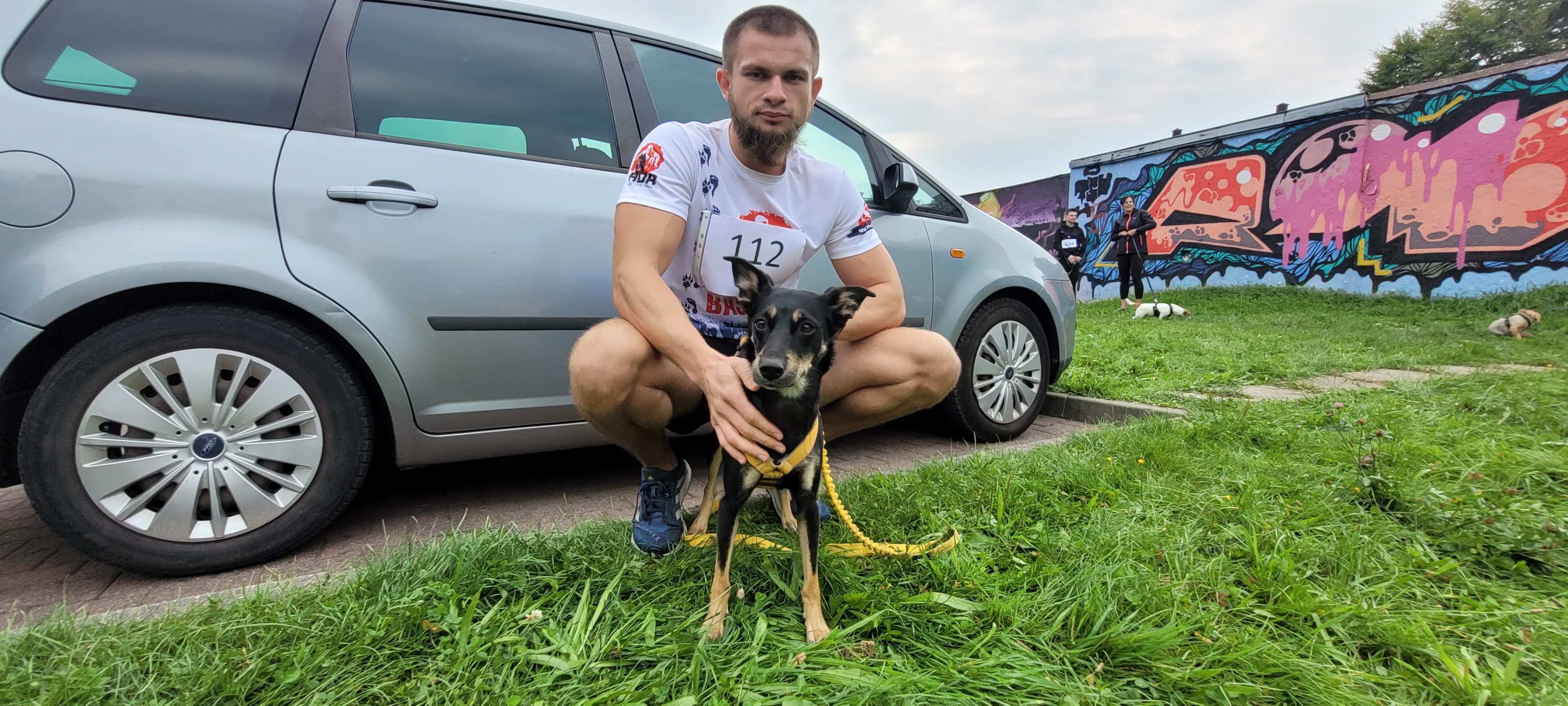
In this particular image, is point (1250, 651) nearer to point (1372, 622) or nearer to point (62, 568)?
point (1372, 622)

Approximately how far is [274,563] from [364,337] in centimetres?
78

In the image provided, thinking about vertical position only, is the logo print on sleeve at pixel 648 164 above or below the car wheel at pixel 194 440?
above

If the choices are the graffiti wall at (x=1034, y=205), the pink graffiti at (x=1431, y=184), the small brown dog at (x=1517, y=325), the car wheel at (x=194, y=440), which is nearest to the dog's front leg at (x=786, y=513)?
the car wheel at (x=194, y=440)

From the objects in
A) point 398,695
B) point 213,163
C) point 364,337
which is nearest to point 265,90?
point 213,163

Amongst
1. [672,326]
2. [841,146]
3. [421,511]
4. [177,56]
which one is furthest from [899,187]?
[177,56]

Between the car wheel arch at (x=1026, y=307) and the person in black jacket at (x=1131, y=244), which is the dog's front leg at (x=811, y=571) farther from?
the person in black jacket at (x=1131, y=244)

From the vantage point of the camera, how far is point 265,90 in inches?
80.1

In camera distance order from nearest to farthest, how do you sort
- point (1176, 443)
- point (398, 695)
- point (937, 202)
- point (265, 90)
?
point (398, 695), point (265, 90), point (1176, 443), point (937, 202)

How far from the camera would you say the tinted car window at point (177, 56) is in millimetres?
1782

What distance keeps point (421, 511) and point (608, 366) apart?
49.3 inches

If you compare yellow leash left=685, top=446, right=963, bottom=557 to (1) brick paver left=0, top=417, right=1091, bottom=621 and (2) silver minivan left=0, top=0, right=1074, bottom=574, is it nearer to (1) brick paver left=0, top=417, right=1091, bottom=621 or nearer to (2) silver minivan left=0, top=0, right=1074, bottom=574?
(1) brick paver left=0, top=417, right=1091, bottom=621

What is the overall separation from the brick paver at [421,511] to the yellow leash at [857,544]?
52 cm

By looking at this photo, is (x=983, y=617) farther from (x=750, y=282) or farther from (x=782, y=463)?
(x=750, y=282)

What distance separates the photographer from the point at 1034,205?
787 inches
